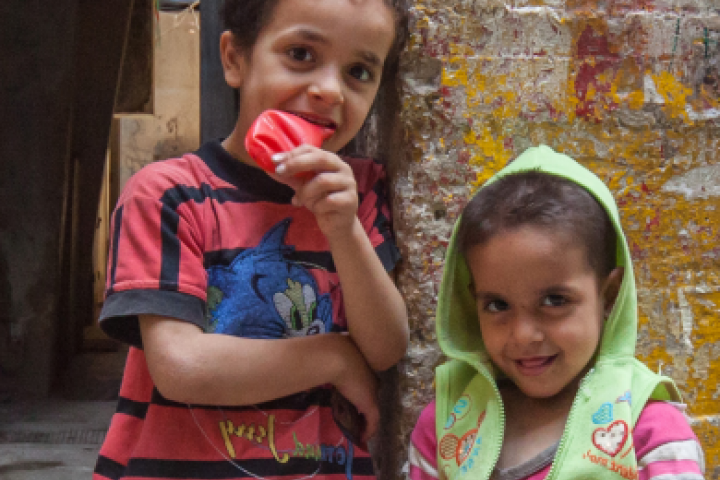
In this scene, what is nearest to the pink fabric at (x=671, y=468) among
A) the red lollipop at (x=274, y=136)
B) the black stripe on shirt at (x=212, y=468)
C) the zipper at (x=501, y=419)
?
the zipper at (x=501, y=419)

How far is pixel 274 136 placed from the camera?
1.22 m

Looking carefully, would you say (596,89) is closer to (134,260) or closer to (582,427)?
(582,427)

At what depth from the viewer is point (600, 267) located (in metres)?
1.28

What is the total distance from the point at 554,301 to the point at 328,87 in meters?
0.55

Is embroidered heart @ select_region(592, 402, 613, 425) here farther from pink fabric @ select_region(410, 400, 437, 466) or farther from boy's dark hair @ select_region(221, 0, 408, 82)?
boy's dark hair @ select_region(221, 0, 408, 82)

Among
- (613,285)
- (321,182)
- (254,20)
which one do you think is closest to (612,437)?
(613,285)

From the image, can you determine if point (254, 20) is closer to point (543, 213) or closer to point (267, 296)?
point (267, 296)

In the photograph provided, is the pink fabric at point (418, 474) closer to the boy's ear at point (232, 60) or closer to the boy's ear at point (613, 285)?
the boy's ear at point (613, 285)

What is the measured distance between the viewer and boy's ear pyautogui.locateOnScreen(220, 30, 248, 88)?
1461 mm

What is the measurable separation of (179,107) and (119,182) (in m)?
1.23

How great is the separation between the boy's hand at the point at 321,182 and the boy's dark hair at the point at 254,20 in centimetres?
35

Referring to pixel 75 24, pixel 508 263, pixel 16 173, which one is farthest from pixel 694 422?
pixel 16 173

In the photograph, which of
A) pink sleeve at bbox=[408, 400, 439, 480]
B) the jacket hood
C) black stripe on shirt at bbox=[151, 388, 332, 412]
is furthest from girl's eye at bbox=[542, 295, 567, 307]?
black stripe on shirt at bbox=[151, 388, 332, 412]

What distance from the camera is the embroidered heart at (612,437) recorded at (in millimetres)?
1148
